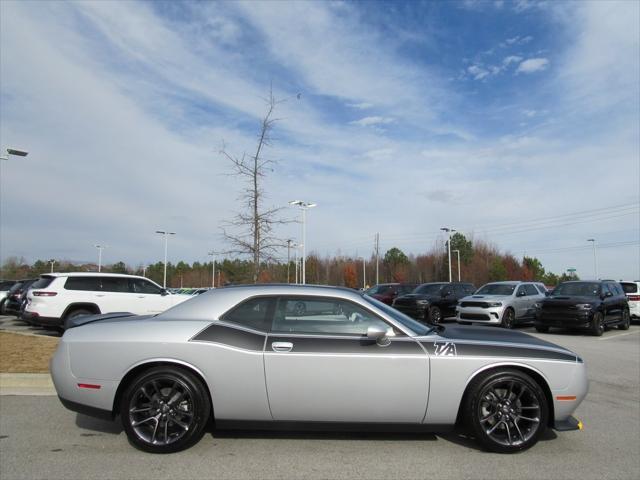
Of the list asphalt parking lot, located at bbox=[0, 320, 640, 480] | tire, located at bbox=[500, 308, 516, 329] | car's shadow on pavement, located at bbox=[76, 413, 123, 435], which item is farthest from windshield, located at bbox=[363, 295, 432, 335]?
tire, located at bbox=[500, 308, 516, 329]

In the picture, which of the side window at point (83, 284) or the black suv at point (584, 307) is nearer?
the side window at point (83, 284)

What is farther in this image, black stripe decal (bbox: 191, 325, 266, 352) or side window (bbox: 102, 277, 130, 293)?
side window (bbox: 102, 277, 130, 293)

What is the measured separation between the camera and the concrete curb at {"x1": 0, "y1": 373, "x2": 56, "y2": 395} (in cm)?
642

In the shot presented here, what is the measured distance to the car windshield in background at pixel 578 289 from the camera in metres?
15.5

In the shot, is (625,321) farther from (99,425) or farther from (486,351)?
(99,425)

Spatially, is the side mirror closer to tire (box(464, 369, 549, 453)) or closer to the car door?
the car door

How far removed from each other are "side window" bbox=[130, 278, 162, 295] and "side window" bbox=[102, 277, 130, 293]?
0.62 ft

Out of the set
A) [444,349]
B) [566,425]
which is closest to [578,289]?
[566,425]

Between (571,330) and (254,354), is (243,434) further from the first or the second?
(571,330)

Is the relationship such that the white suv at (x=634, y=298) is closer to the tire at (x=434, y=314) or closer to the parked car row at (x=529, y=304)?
the parked car row at (x=529, y=304)

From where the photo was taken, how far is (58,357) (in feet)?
14.9

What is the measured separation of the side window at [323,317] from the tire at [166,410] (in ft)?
2.92

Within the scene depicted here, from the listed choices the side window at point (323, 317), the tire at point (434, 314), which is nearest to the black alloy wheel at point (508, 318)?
the tire at point (434, 314)

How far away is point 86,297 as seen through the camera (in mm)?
12570
